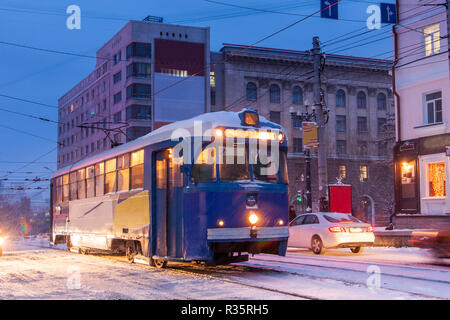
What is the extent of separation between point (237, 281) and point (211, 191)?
1.91 meters

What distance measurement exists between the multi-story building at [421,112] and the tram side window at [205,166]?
652 inches

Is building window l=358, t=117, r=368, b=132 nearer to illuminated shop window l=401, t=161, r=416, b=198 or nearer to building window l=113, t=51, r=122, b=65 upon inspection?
building window l=113, t=51, r=122, b=65

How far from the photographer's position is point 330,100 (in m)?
68.3

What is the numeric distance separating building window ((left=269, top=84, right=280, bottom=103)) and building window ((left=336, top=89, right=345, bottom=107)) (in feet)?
25.0

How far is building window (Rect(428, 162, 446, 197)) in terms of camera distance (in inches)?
1030

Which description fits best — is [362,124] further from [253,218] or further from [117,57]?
[253,218]

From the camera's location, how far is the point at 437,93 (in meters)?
27.3

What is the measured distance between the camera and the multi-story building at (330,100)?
63.5 m

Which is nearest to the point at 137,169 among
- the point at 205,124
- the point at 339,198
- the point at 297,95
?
the point at 205,124

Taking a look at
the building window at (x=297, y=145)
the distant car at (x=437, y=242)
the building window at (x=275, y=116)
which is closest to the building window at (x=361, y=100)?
the building window at (x=297, y=145)

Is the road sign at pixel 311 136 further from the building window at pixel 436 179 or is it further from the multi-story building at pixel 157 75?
the multi-story building at pixel 157 75

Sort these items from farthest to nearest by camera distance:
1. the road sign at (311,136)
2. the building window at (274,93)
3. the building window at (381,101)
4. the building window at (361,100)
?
the building window at (381,101) → the building window at (361,100) → the building window at (274,93) → the road sign at (311,136)
